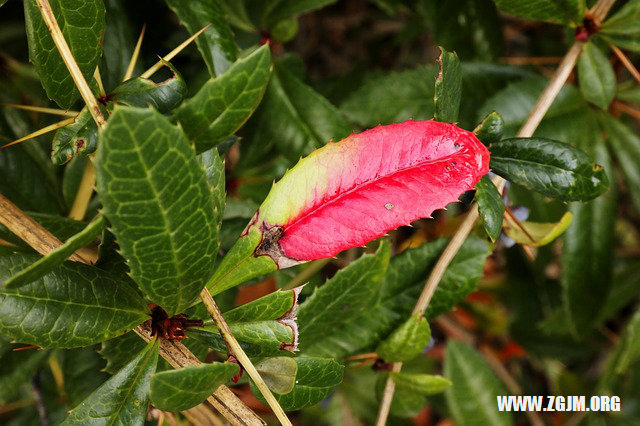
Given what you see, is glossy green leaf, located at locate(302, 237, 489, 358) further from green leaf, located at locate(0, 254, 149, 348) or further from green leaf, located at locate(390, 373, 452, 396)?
green leaf, located at locate(0, 254, 149, 348)

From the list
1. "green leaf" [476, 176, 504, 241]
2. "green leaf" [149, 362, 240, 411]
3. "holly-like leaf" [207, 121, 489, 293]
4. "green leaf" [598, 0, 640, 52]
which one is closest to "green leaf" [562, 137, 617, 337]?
"green leaf" [598, 0, 640, 52]

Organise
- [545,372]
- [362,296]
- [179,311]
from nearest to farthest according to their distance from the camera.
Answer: [179,311]
[362,296]
[545,372]

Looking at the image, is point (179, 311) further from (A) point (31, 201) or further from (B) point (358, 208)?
(A) point (31, 201)

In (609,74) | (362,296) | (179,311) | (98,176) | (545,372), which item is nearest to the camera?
(98,176)

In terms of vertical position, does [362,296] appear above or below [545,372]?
above

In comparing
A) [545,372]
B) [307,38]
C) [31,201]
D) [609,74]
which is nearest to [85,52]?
[31,201]

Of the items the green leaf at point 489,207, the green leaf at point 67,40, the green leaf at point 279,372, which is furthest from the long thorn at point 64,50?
the green leaf at point 489,207
